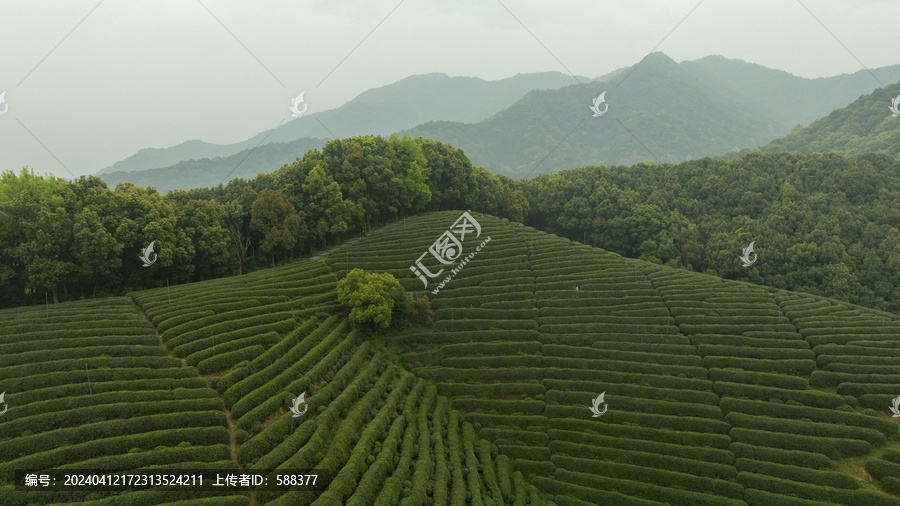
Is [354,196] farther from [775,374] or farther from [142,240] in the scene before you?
[775,374]

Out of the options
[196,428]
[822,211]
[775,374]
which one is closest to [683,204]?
[822,211]

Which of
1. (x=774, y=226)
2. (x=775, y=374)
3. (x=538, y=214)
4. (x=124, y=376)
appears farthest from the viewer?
(x=538, y=214)

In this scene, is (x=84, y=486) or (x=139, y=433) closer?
(x=84, y=486)

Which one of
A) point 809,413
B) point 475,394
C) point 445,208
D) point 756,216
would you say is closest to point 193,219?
point 475,394

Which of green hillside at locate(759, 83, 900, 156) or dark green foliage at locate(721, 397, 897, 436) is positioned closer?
dark green foliage at locate(721, 397, 897, 436)

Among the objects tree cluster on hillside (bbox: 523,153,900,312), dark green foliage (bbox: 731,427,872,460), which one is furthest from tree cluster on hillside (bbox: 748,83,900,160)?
dark green foliage (bbox: 731,427,872,460)

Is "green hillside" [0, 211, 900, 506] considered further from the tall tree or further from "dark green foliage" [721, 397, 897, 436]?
the tall tree
